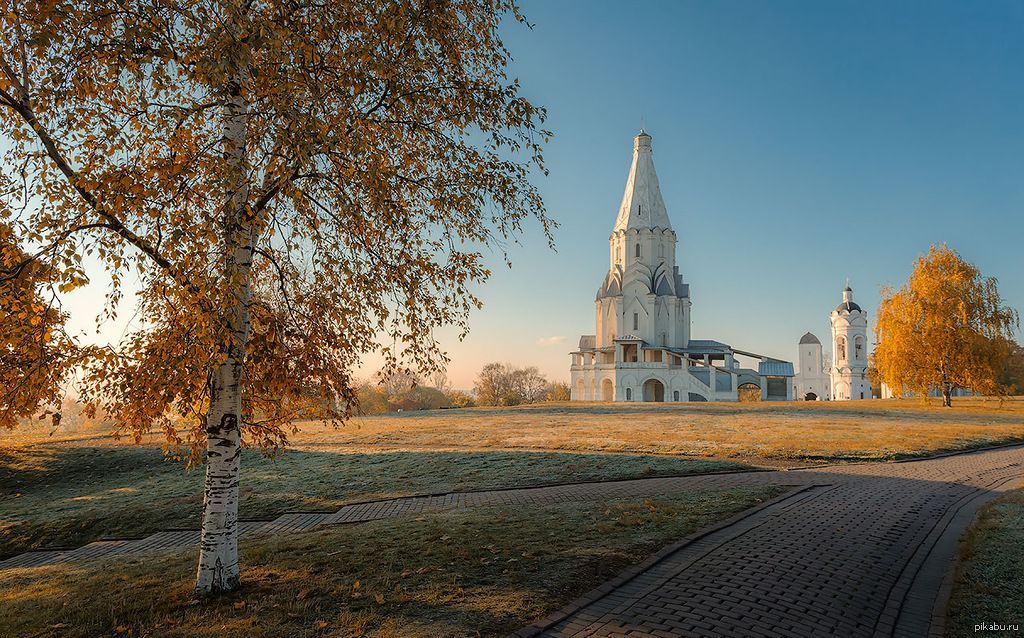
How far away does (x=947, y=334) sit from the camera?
3766 cm

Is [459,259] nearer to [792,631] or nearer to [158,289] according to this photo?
[158,289]

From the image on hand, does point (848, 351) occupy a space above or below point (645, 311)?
below

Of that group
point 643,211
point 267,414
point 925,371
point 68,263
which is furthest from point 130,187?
point 643,211

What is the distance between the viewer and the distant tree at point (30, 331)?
6.34 metres

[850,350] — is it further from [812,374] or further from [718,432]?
[718,432]

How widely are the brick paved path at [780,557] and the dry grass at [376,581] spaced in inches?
22.6

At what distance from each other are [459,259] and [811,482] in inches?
425

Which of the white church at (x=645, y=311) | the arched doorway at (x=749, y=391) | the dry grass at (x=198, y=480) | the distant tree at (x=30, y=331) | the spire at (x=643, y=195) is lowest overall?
the dry grass at (x=198, y=480)

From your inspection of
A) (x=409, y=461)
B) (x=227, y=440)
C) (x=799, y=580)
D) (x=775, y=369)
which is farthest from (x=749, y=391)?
(x=227, y=440)

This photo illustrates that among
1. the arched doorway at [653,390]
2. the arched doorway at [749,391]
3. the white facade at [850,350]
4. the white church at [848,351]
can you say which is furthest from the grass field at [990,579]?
the white facade at [850,350]

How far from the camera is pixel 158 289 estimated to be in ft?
20.7

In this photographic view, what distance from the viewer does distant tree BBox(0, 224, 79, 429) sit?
634cm

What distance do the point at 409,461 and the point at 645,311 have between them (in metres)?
55.9

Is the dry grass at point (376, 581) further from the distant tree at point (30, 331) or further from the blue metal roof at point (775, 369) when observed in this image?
the blue metal roof at point (775, 369)
